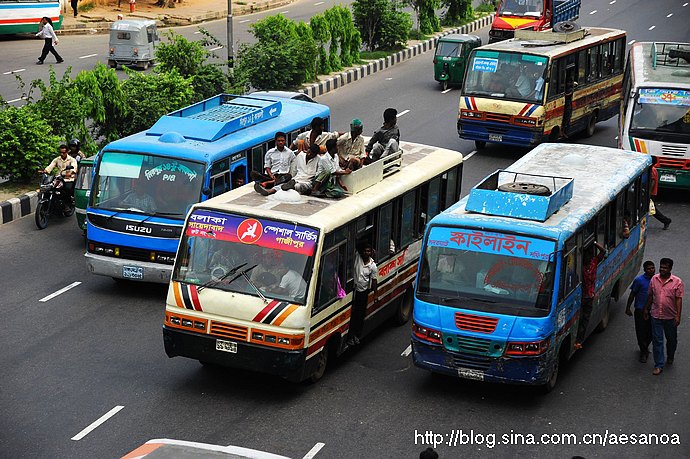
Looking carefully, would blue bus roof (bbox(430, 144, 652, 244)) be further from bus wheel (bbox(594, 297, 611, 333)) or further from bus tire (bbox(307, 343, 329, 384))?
bus tire (bbox(307, 343, 329, 384))

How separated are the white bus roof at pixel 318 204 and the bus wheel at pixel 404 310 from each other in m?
1.42

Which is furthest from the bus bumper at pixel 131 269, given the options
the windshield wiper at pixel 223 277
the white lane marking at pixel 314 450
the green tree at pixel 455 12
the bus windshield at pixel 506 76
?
the green tree at pixel 455 12

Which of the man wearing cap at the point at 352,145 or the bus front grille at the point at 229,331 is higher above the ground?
the man wearing cap at the point at 352,145

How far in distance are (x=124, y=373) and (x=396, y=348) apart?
3.21 meters

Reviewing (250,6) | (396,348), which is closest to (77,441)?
(396,348)

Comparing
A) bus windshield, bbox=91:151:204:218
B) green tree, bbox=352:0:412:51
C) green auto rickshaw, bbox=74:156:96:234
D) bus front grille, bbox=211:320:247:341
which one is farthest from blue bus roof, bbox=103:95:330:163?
green tree, bbox=352:0:412:51

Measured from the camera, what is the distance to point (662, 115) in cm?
2086

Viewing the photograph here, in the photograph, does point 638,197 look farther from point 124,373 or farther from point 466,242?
point 124,373

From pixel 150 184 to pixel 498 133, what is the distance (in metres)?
10.0

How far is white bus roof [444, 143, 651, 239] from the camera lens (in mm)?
11938

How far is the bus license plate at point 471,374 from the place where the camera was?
1160cm

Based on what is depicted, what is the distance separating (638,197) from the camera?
15.1 m

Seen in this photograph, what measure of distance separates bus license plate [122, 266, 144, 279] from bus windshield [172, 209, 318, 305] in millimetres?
2865

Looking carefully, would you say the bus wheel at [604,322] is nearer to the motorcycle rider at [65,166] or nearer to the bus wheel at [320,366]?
the bus wheel at [320,366]
